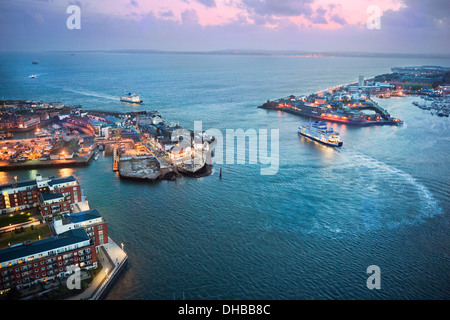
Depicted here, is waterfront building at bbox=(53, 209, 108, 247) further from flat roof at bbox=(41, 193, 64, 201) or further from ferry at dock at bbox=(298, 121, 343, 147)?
ferry at dock at bbox=(298, 121, 343, 147)

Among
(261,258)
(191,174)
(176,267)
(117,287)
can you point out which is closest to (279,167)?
(191,174)

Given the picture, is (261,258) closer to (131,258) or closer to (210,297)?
(210,297)

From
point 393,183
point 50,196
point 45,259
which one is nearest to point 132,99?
point 50,196

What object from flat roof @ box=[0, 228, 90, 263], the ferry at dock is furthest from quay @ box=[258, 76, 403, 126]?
flat roof @ box=[0, 228, 90, 263]

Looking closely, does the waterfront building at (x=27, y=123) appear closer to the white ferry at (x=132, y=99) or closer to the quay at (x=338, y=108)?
the white ferry at (x=132, y=99)

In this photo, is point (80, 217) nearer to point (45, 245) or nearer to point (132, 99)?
point (45, 245)

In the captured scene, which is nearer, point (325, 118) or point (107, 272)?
point (107, 272)
